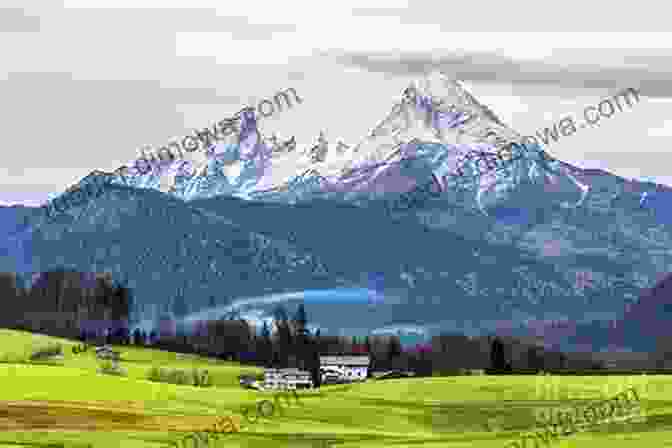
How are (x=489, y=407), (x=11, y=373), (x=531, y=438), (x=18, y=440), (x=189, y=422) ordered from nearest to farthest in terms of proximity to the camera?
(x=18, y=440) < (x=531, y=438) < (x=189, y=422) < (x=489, y=407) < (x=11, y=373)

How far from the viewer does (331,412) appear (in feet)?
494

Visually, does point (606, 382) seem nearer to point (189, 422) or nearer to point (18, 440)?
point (189, 422)

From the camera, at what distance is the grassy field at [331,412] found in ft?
397

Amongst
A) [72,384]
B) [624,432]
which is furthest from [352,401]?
[624,432]

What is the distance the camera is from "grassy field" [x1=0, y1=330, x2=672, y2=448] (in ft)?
397

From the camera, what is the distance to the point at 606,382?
193 meters

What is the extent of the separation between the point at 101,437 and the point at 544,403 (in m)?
59.4

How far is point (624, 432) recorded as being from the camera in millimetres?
132875

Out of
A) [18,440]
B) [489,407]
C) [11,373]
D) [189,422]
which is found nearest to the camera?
[18,440]

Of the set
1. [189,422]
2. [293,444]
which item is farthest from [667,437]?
[189,422]

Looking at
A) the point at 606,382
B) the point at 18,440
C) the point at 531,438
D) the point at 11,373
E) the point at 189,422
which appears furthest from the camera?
the point at 606,382

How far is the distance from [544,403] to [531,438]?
136 ft

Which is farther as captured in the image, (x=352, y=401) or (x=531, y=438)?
(x=352, y=401)

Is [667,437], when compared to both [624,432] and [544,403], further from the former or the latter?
[544,403]
